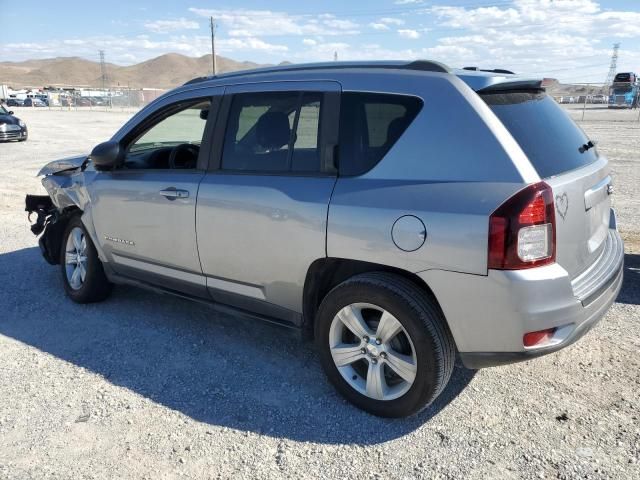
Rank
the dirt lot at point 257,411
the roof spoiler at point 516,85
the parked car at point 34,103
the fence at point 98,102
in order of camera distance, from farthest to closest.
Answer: the parked car at point 34,103 < the fence at point 98,102 < the roof spoiler at point 516,85 < the dirt lot at point 257,411

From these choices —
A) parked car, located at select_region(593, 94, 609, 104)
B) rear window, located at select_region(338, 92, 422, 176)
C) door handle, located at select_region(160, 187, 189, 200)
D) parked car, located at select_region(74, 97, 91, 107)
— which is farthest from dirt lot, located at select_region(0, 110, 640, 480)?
parked car, located at select_region(74, 97, 91, 107)

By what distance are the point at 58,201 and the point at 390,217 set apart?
351 cm

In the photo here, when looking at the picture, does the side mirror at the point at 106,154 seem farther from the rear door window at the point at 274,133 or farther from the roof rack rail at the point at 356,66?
the rear door window at the point at 274,133

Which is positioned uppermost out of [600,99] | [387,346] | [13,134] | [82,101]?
[600,99]

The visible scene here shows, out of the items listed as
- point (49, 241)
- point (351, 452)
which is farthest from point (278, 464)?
point (49, 241)

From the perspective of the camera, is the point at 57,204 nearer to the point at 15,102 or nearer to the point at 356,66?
the point at 356,66

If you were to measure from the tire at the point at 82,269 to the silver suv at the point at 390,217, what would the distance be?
0.88 metres

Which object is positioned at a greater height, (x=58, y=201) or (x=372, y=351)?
(x=58, y=201)

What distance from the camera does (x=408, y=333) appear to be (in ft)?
9.21

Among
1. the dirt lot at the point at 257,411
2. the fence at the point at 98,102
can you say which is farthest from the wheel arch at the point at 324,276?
the fence at the point at 98,102

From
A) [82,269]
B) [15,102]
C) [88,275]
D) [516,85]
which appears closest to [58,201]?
[82,269]

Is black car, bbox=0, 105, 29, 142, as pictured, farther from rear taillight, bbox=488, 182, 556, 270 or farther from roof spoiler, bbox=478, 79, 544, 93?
rear taillight, bbox=488, 182, 556, 270

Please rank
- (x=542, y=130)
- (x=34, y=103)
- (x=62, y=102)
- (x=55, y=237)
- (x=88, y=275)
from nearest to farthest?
(x=542, y=130)
(x=88, y=275)
(x=55, y=237)
(x=34, y=103)
(x=62, y=102)

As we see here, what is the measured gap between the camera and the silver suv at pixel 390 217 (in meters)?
2.56
